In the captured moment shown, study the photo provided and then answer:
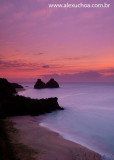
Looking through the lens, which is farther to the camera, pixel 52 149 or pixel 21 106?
pixel 21 106

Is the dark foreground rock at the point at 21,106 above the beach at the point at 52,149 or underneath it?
above

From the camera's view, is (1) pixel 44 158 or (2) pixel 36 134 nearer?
(1) pixel 44 158

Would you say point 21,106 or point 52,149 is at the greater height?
point 21,106

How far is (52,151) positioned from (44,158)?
1.07 metres

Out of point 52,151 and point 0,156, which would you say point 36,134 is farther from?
point 0,156

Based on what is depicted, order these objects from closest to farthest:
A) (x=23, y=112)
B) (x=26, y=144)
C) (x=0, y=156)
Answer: (x=0, y=156) → (x=26, y=144) → (x=23, y=112)

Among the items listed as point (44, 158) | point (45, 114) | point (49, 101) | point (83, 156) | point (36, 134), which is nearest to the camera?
point (44, 158)

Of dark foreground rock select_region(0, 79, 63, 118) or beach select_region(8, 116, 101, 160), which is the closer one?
beach select_region(8, 116, 101, 160)

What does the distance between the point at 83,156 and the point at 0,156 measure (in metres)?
4.95

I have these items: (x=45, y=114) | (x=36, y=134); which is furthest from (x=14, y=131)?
(x=45, y=114)

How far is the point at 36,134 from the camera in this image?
13.6 meters

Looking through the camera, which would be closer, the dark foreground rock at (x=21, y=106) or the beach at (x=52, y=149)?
the beach at (x=52, y=149)

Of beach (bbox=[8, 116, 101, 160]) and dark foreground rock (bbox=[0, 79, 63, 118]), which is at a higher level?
dark foreground rock (bbox=[0, 79, 63, 118])

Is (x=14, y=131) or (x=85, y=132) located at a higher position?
(x=14, y=131)
